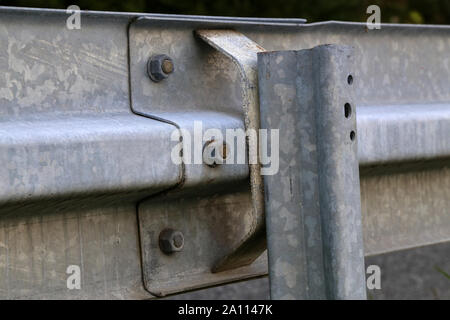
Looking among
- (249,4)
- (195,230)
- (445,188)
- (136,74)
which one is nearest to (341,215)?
(195,230)

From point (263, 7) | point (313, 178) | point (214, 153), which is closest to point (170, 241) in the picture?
point (214, 153)

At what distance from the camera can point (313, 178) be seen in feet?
6.27

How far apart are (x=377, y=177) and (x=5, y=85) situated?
3.54 feet

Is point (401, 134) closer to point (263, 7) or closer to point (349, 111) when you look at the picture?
point (349, 111)

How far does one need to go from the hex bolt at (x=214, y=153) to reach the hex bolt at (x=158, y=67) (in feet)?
0.59

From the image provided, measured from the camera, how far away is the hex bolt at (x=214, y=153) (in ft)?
6.38

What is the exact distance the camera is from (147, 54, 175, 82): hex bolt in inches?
79.2

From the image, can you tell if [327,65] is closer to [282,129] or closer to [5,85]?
[282,129]

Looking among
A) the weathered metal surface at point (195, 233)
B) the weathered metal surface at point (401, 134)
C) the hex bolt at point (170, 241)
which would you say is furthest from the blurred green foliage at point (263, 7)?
the hex bolt at point (170, 241)

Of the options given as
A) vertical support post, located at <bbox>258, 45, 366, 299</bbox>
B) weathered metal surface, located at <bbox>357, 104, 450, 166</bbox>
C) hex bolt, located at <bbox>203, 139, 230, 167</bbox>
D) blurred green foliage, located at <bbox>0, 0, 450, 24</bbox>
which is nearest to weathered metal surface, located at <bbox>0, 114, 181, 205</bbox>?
hex bolt, located at <bbox>203, 139, 230, 167</bbox>

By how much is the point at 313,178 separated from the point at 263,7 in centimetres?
740

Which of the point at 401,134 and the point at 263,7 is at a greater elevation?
the point at 263,7

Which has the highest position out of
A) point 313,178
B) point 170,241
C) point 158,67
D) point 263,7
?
point 263,7

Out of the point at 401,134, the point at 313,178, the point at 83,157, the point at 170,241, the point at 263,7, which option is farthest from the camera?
the point at 263,7
